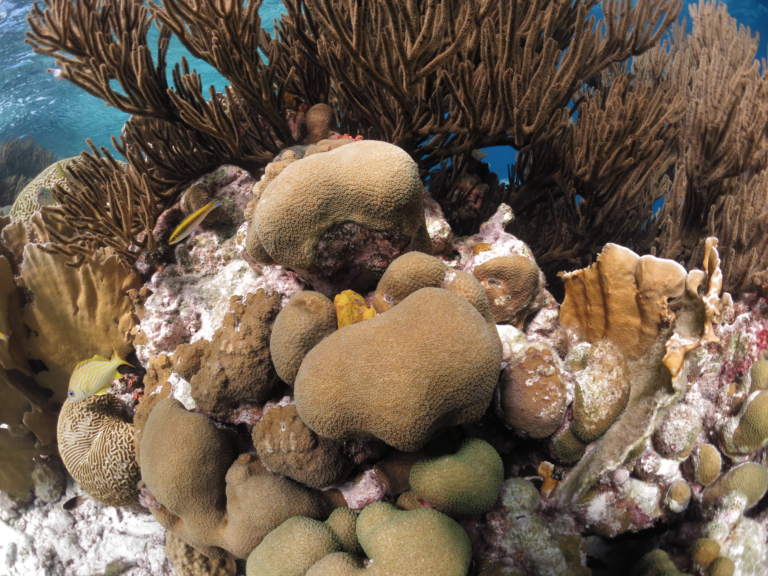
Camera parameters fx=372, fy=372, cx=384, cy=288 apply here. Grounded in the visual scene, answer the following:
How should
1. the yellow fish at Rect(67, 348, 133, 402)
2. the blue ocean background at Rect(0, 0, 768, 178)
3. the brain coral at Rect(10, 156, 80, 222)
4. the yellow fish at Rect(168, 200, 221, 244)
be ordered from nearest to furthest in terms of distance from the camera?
the yellow fish at Rect(67, 348, 133, 402) < the yellow fish at Rect(168, 200, 221, 244) < the brain coral at Rect(10, 156, 80, 222) < the blue ocean background at Rect(0, 0, 768, 178)

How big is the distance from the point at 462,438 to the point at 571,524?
0.71 m

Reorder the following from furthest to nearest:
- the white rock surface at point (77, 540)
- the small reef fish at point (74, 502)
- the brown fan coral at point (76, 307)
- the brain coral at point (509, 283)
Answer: the small reef fish at point (74, 502) < the white rock surface at point (77, 540) < the brown fan coral at point (76, 307) < the brain coral at point (509, 283)

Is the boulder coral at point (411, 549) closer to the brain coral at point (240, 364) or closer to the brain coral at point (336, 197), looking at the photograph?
the brain coral at point (240, 364)

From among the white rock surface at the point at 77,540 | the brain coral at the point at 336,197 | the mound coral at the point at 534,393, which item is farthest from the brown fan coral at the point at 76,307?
the mound coral at the point at 534,393

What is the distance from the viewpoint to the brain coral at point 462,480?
1787 millimetres

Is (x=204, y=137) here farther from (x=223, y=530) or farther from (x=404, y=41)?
(x=223, y=530)

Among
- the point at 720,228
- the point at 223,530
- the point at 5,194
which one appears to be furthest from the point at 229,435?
the point at 5,194

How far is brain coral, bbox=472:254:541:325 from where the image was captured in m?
2.26

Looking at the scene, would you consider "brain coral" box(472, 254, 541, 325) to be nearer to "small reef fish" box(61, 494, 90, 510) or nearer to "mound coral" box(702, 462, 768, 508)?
"mound coral" box(702, 462, 768, 508)

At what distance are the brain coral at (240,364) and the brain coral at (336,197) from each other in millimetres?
452

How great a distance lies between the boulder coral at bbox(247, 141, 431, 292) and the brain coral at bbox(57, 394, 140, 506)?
84.1 inches

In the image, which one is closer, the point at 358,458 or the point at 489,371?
the point at 489,371

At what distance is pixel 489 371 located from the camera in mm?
1691

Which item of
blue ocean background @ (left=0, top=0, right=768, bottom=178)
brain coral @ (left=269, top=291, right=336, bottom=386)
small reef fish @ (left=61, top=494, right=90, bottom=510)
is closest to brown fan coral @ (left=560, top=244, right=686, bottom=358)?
brain coral @ (left=269, top=291, right=336, bottom=386)
